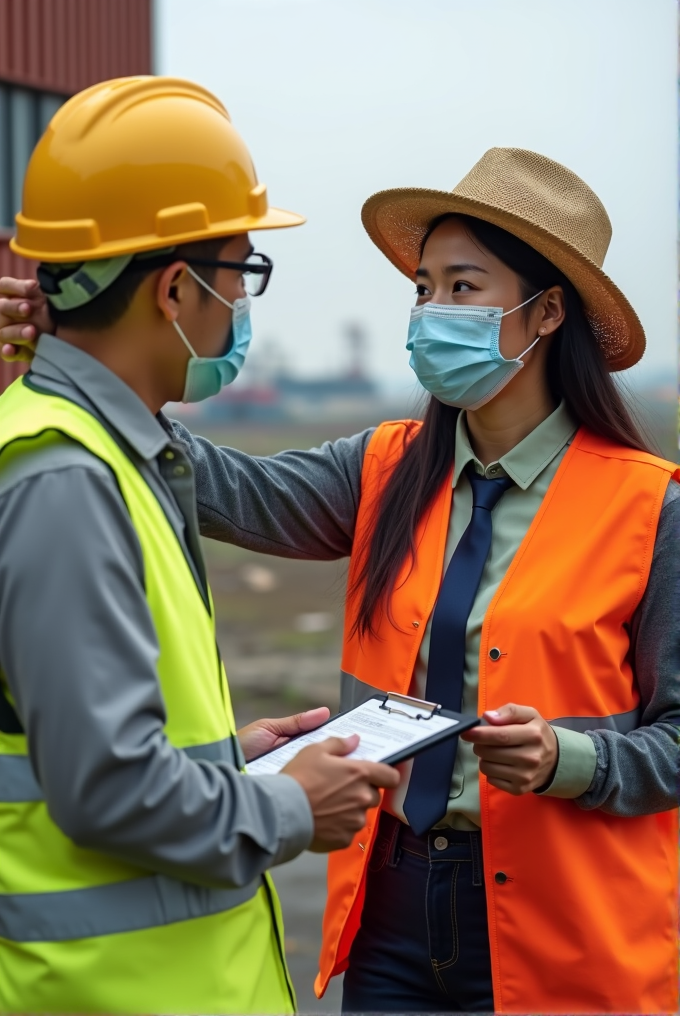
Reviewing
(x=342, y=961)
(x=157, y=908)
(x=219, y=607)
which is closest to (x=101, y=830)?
(x=157, y=908)

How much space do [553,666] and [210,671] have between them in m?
0.86

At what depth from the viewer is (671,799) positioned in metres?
2.40

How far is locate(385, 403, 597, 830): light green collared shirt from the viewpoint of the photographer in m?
2.27

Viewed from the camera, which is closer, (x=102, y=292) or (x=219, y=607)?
(x=102, y=292)

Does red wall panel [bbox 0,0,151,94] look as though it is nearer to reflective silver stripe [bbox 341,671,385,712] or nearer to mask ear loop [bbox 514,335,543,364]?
mask ear loop [bbox 514,335,543,364]

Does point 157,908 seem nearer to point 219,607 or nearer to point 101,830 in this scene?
point 101,830

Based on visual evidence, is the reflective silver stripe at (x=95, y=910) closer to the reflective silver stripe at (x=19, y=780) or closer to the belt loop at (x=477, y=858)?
the reflective silver stripe at (x=19, y=780)

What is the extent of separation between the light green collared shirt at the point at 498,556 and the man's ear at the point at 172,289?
0.99m

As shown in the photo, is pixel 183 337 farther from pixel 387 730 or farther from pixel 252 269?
pixel 387 730

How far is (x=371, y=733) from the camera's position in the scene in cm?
201

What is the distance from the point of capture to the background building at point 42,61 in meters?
11.3

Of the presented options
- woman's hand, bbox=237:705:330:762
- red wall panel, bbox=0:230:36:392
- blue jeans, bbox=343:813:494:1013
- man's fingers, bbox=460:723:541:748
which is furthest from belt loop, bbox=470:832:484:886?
red wall panel, bbox=0:230:36:392

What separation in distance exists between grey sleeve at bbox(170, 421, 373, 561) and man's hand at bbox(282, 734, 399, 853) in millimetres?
1014

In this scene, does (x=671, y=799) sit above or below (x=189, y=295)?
below
